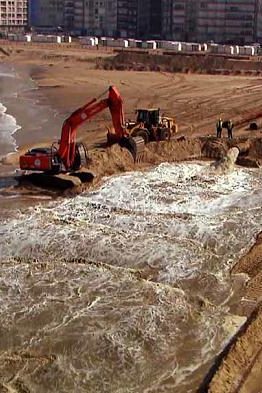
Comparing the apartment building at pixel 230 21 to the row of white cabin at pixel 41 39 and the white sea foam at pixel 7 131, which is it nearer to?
the row of white cabin at pixel 41 39

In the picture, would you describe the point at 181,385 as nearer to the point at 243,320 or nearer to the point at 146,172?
the point at 243,320

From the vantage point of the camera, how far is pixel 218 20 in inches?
4636

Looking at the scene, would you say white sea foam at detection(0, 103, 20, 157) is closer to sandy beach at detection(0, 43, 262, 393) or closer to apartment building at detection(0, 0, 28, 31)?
sandy beach at detection(0, 43, 262, 393)

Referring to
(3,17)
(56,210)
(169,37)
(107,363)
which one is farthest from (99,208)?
(3,17)

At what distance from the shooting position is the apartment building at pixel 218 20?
11556cm

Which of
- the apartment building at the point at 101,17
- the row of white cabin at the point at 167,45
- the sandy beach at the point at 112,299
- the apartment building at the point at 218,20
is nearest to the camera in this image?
the sandy beach at the point at 112,299

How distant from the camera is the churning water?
1183cm

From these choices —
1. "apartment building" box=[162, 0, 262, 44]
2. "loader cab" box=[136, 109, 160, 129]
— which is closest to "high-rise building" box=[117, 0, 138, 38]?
"apartment building" box=[162, 0, 262, 44]

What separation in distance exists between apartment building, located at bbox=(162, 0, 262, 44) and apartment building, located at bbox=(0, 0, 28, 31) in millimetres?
45420

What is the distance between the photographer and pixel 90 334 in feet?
41.7

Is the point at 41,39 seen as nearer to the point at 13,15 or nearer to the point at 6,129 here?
the point at 13,15

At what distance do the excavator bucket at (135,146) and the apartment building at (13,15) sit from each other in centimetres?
13125

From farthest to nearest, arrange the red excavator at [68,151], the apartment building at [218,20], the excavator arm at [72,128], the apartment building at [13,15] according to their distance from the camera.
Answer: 1. the apartment building at [13,15]
2. the apartment building at [218,20]
3. the excavator arm at [72,128]
4. the red excavator at [68,151]

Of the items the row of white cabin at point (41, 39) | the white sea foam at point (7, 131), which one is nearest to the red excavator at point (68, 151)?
the white sea foam at point (7, 131)
